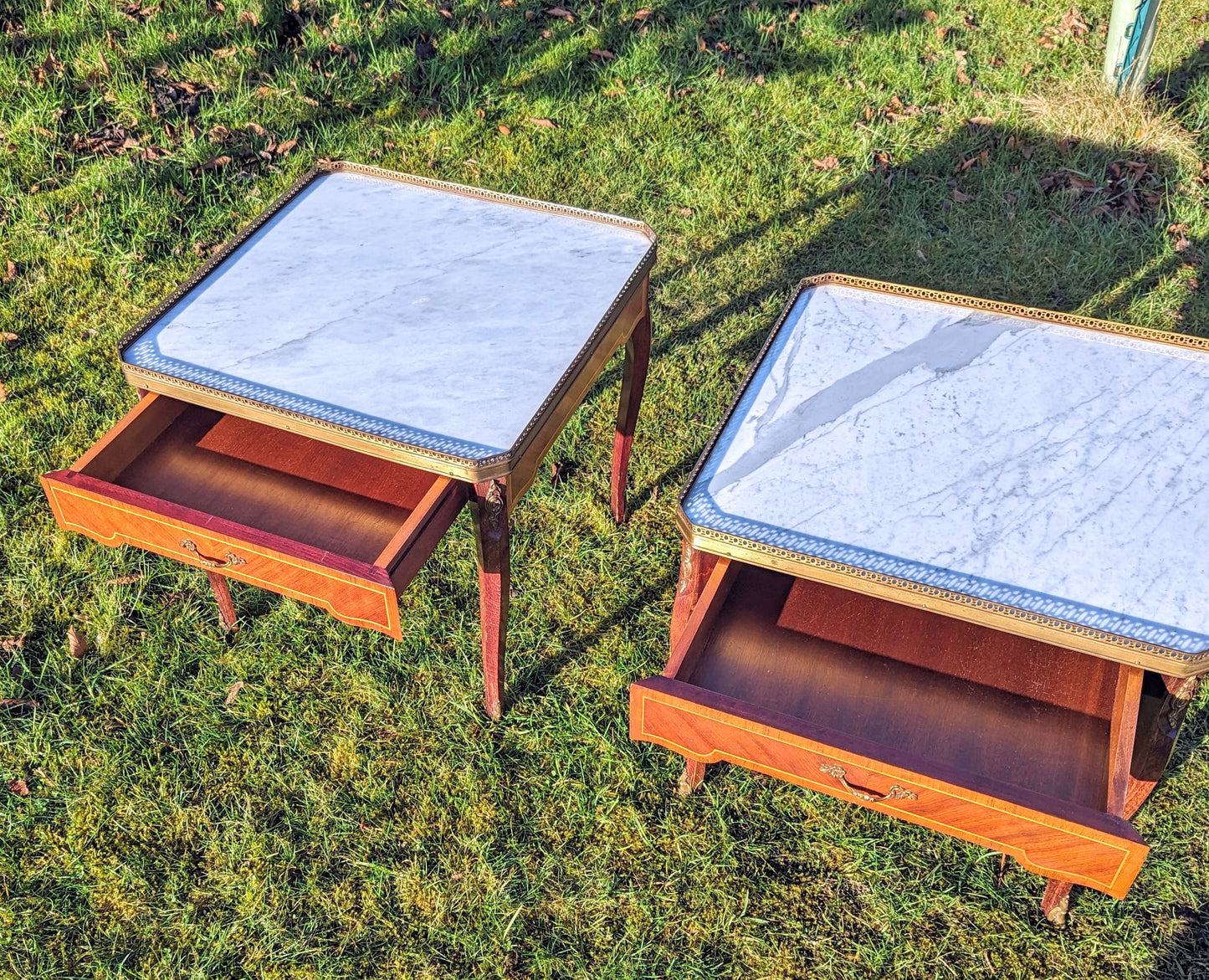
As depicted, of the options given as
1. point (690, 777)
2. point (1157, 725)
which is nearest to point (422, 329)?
point (690, 777)

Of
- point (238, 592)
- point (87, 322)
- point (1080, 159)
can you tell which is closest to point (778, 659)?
point (238, 592)

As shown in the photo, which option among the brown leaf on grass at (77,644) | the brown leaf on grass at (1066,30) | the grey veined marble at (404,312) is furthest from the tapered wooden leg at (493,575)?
the brown leaf on grass at (1066,30)

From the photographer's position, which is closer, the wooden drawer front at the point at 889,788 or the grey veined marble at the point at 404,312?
the wooden drawer front at the point at 889,788

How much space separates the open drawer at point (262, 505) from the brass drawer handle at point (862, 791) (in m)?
1.04

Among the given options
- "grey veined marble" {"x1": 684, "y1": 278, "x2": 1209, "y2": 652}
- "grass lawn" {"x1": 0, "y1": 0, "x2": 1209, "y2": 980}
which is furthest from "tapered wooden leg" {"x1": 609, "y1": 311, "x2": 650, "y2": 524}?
"grey veined marble" {"x1": 684, "y1": 278, "x2": 1209, "y2": 652}

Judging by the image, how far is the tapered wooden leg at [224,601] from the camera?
11.1 feet

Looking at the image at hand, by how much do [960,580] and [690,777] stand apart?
1.11 metres

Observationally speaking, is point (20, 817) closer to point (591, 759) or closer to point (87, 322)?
point (591, 759)

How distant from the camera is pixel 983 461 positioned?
2631 mm

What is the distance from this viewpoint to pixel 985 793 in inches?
82.2

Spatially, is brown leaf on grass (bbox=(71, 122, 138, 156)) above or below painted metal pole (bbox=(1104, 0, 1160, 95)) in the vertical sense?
below

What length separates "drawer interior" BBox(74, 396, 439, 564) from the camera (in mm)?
2814

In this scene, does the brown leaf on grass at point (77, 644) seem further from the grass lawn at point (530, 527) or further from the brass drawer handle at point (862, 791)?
the brass drawer handle at point (862, 791)

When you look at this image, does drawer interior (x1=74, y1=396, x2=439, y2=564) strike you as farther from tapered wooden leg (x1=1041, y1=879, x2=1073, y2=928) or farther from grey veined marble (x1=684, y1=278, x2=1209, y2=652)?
tapered wooden leg (x1=1041, y1=879, x2=1073, y2=928)
